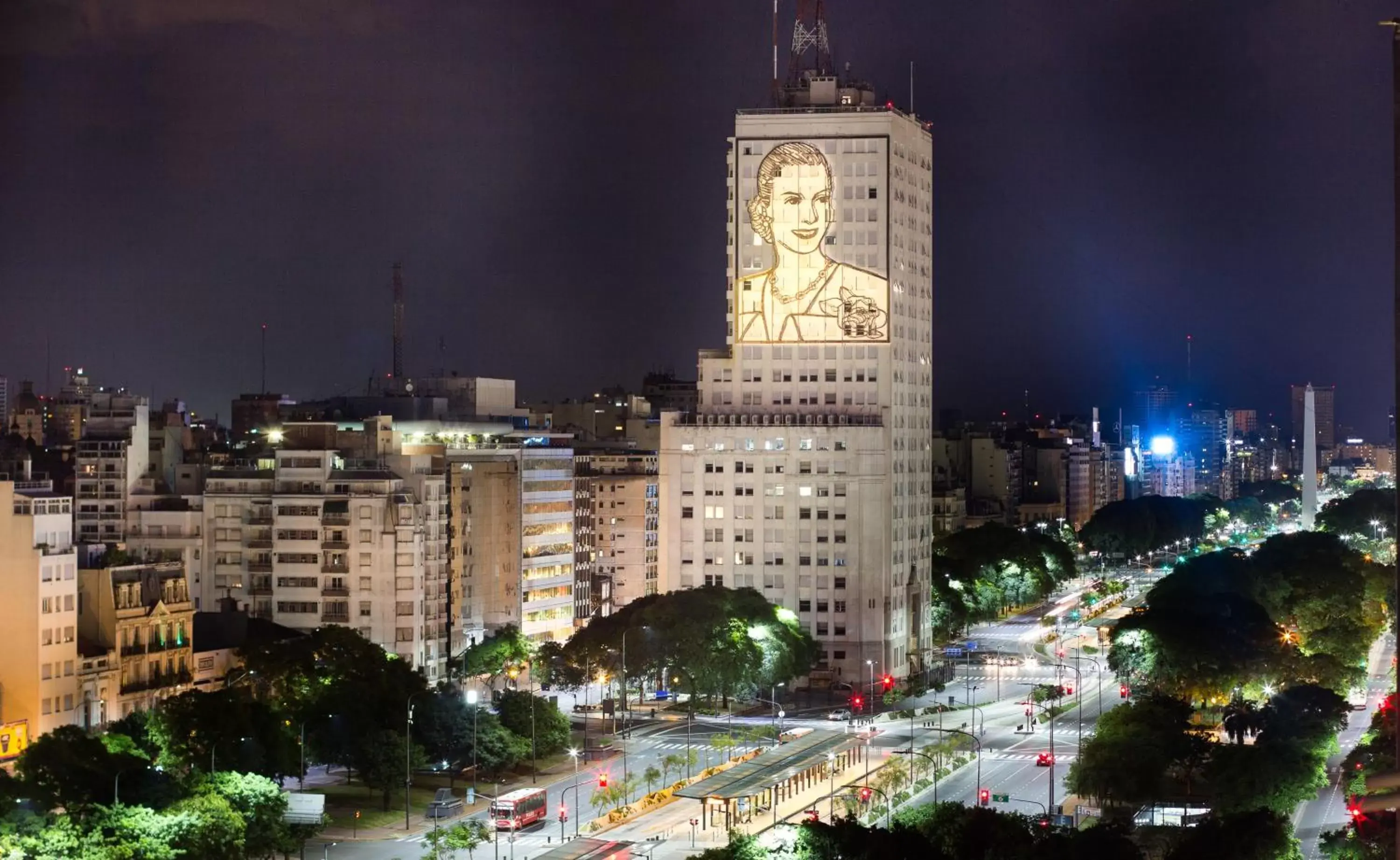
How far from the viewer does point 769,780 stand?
103875 millimetres

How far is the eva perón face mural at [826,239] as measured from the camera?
6422 inches

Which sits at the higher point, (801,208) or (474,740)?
(801,208)

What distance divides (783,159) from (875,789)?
76.8 metres

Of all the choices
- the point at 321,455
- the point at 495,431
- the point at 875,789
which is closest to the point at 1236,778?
the point at 875,789

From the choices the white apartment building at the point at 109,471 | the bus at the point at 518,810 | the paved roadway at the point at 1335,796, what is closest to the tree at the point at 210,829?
the bus at the point at 518,810

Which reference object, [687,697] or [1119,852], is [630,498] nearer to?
[687,697]

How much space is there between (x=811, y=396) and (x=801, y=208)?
14.3 m

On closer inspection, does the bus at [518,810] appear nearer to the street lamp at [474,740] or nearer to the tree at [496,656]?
the street lamp at [474,740]

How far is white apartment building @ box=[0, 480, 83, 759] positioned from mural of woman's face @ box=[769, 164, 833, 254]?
65011mm

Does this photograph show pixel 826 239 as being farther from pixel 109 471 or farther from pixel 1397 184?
pixel 1397 184

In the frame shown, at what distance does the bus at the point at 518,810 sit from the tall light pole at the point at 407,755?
455cm

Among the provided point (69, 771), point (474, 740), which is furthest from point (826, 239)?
point (69, 771)

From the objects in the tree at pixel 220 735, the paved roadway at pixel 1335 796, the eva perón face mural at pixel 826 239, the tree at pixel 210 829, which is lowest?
the paved roadway at pixel 1335 796

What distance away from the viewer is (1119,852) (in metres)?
78.9
